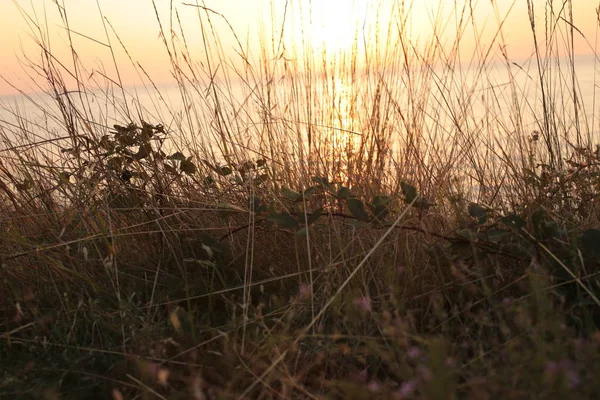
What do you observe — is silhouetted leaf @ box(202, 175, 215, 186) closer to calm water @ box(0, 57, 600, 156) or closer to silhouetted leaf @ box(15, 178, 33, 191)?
calm water @ box(0, 57, 600, 156)

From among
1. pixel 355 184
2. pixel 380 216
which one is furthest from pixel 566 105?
pixel 380 216

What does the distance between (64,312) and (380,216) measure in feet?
2.65

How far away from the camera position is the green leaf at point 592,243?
1.20 meters

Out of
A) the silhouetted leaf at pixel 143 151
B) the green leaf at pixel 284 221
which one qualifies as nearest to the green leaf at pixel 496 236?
the green leaf at pixel 284 221

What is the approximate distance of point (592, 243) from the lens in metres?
1.21

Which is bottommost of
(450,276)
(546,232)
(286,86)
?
(450,276)

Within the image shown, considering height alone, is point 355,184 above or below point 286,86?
below

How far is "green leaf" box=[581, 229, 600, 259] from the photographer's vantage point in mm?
A: 1202

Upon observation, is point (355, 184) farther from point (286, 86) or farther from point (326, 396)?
point (326, 396)

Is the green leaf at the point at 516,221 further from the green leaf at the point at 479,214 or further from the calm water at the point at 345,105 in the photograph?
the calm water at the point at 345,105

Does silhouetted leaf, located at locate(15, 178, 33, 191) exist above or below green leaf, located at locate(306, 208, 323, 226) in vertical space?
below

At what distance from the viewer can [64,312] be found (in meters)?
1.34

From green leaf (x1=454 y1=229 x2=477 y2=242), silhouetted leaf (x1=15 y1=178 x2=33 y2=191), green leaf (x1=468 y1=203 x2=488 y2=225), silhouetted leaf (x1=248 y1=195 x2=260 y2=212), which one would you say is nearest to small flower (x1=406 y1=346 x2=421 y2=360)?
green leaf (x1=454 y1=229 x2=477 y2=242)

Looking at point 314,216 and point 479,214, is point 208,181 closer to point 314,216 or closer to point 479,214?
point 314,216
